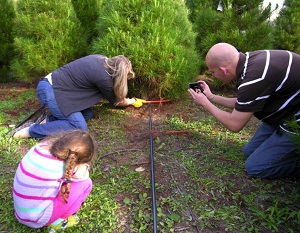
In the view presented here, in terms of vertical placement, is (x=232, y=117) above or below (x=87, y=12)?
below

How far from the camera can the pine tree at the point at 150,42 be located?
13.1ft

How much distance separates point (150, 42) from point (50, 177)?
2.69 metres

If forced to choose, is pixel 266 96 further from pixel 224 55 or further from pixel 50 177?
pixel 50 177

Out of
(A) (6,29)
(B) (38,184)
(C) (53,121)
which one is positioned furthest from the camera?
(A) (6,29)

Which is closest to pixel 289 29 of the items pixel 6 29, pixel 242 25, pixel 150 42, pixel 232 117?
pixel 242 25

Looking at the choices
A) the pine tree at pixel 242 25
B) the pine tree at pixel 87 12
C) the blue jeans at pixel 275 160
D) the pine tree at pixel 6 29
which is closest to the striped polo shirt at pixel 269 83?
the blue jeans at pixel 275 160

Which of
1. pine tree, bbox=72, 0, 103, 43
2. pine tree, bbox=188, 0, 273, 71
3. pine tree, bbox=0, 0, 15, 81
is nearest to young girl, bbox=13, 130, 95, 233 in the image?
pine tree, bbox=188, 0, 273, 71

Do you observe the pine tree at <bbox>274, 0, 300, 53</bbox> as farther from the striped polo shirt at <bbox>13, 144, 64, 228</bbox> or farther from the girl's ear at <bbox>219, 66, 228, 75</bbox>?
the striped polo shirt at <bbox>13, 144, 64, 228</bbox>

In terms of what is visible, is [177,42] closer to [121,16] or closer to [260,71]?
[121,16]

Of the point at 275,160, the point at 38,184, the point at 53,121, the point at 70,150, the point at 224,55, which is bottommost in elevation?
the point at 53,121

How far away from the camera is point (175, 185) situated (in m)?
2.52

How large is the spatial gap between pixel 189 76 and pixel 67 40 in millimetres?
2246

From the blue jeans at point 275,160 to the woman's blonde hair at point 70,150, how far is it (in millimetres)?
1562

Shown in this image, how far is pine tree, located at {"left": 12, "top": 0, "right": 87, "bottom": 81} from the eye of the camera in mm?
4699
